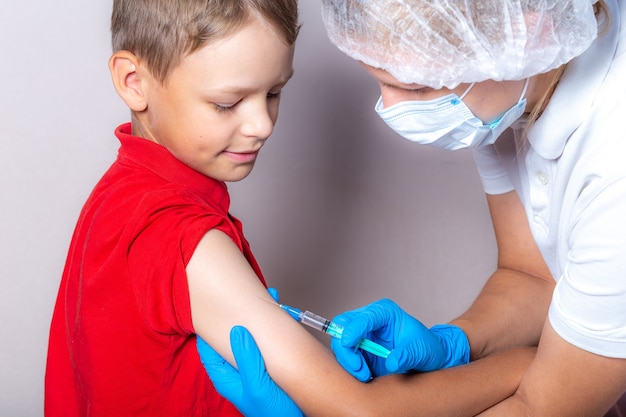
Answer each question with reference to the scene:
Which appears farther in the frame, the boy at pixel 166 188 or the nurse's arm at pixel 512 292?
the nurse's arm at pixel 512 292

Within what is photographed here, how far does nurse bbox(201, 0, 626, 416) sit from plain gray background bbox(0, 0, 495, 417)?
2.65 ft

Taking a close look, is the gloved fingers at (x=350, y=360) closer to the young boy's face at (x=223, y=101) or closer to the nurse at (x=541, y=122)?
the nurse at (x=541, y=122)

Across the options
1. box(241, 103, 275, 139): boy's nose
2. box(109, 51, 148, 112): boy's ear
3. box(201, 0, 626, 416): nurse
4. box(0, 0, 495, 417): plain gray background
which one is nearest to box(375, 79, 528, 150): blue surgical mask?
box(201, 0, 626, 416): nurse

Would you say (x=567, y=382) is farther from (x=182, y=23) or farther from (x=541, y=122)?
(x=182, y=23)

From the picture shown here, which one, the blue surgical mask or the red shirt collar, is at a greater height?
the blue surgical mask

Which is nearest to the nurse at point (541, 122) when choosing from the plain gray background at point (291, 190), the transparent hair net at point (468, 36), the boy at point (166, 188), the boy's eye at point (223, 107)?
the transparent hair net at point (468, 36)

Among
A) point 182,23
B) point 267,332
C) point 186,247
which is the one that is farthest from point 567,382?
point 182,23

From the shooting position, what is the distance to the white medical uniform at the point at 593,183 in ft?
4.40

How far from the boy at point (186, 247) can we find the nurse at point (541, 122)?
0.07m

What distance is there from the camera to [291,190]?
2387 millimetres

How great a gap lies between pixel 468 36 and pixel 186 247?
586mm

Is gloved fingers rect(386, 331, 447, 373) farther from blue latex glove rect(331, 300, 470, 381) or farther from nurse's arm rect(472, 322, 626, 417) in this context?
nurse's arm rect(472, 322, 626, 417)

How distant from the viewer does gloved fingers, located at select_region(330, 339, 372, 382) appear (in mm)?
1446

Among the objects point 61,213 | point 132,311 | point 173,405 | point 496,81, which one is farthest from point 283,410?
point 61,213
